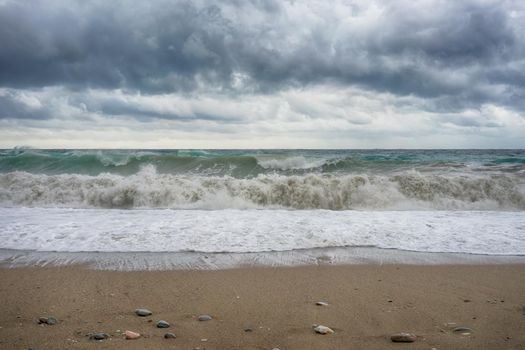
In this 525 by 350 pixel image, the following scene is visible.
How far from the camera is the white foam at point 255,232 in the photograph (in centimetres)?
605

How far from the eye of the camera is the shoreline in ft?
16.7

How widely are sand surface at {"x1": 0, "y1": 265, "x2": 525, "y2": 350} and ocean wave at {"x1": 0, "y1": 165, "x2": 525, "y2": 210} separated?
21.1 ft

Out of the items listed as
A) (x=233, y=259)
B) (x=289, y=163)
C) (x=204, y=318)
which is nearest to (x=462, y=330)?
(x=204, y=318)

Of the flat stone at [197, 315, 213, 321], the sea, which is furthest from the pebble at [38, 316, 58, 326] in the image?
the sea

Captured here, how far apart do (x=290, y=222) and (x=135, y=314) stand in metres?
4.67

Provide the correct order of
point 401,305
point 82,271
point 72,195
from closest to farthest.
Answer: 1. point 401,305
2. point 82,271
3. point 72,195

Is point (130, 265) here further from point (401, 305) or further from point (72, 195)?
point (72, 195)

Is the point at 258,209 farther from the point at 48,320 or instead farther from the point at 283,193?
the point at 48,320

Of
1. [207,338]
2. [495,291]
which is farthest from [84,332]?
[495,291]

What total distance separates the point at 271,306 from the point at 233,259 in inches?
A: 69.3

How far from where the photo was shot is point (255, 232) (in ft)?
22.5

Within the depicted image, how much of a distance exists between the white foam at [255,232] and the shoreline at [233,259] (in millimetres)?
234

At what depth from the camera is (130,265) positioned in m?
5.07

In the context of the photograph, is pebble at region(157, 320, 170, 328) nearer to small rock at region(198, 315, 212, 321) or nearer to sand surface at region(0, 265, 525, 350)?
sand surface at region(0, 265, 525, 350)
